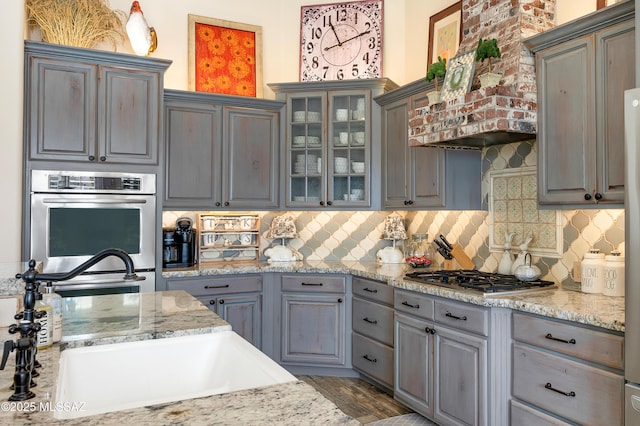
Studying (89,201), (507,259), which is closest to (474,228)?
(507,259)

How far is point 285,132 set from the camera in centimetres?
443

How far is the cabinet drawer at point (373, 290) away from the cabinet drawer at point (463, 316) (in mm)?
611

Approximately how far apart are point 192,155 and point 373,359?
2.17 metres

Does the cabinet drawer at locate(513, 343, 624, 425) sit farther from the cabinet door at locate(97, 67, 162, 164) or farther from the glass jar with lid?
the cabinet door at locate(97, 67, 162, 164)

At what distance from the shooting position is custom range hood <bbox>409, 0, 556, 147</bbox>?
271 cm

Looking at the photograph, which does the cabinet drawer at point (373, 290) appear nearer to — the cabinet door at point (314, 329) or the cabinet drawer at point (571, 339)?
the cabinet door at point (314, 329)

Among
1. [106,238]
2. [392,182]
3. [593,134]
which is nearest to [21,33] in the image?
[106,238]

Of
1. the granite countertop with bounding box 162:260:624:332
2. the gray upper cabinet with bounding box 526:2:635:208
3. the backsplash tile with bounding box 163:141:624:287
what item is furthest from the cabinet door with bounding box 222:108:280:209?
the gray upper cabinet with bounding box 526:2:635:208

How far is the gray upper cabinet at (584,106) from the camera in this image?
2.33 meters

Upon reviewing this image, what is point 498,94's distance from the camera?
8.85ft

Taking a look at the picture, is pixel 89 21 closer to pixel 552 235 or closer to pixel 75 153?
pixel 75 153

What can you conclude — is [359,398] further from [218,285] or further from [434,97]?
[434,97]

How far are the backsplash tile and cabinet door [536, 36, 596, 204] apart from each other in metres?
0.33

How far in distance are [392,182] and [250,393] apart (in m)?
3.14
